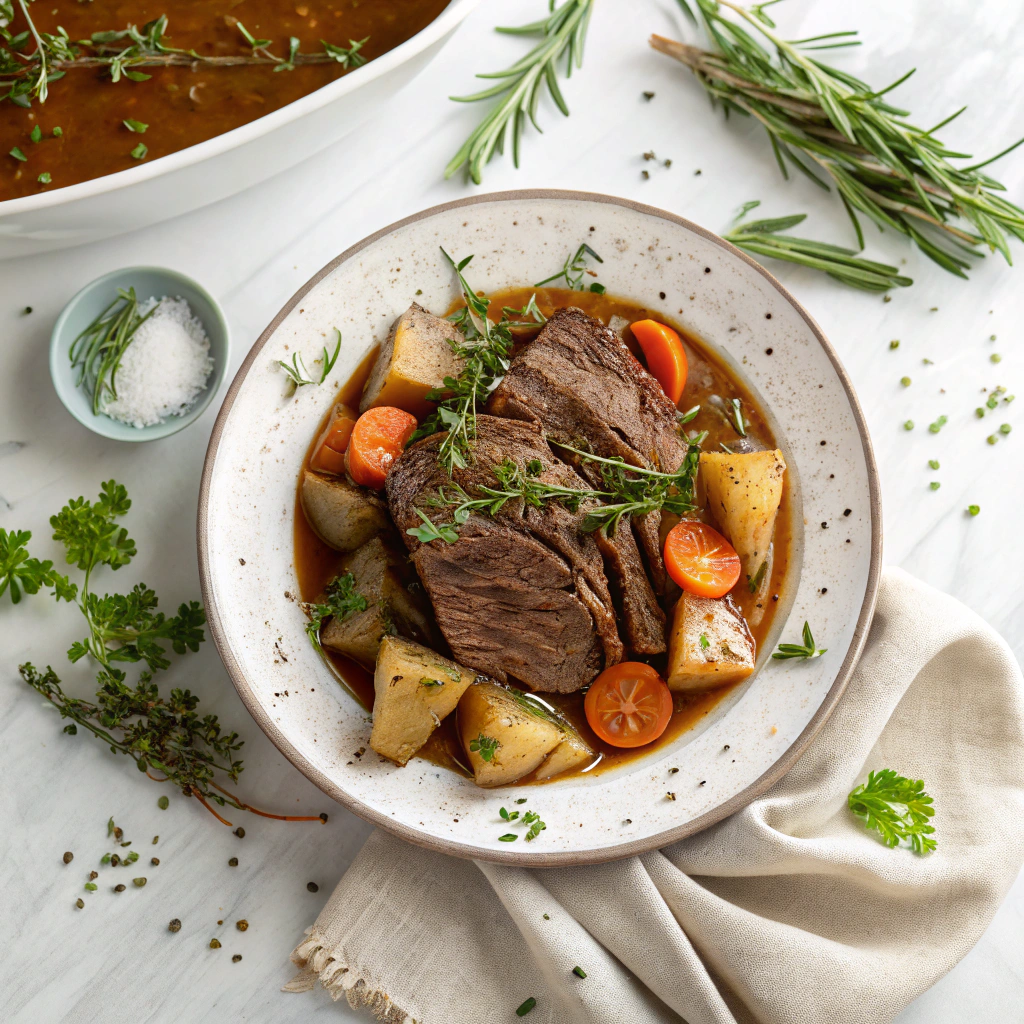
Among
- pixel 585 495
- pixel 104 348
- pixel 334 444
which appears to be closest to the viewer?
pixel 585 495

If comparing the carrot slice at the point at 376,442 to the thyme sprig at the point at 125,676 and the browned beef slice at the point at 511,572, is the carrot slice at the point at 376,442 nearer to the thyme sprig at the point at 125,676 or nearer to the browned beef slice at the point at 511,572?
the browned beef slice at the point at 511,572

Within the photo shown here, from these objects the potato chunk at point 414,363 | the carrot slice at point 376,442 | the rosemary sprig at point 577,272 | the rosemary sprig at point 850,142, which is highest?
the rosemary sprig at point 850,142

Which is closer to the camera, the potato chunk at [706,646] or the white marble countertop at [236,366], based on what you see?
the potato chunk at [706,646]

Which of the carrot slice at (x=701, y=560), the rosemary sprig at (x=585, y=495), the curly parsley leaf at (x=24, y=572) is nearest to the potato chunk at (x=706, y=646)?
the carrot slice at (x=701, y=560)

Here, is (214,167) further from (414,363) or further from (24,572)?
(24,572)

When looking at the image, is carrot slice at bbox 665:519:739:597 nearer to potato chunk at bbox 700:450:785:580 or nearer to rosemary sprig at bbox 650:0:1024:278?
potato chunk at bbox 700:450:785:580

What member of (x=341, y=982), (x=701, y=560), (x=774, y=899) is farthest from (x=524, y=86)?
(x=341, y=982)

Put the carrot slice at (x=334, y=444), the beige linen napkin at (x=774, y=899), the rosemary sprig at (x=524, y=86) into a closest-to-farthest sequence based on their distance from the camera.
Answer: the beige linen napkin at (x=774, y=899)
the carrot slice at (x=334, y=444)
the rosemary sprig at (x=524, y=86)
